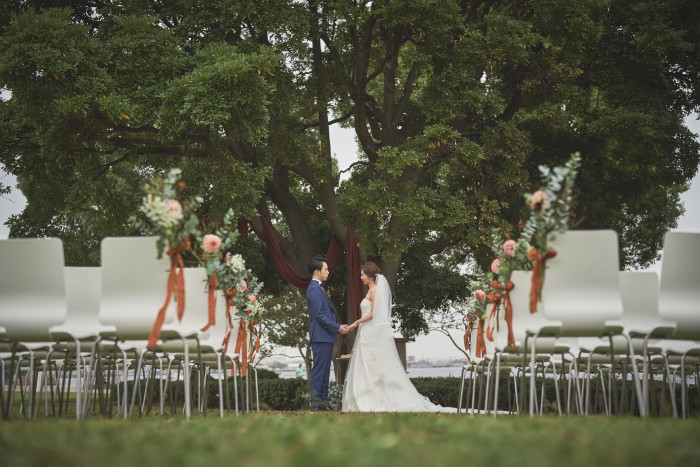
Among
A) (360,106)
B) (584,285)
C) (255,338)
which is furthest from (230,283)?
(360,106)

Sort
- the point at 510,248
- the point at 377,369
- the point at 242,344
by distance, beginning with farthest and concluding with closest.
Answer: the point at 377,369 < the point at 242,344 < the point at 510,248

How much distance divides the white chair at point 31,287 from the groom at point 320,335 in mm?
5148

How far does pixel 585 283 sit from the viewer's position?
17.2 feet

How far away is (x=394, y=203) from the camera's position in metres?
13.0

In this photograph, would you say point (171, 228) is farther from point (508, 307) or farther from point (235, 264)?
point (508, 307)

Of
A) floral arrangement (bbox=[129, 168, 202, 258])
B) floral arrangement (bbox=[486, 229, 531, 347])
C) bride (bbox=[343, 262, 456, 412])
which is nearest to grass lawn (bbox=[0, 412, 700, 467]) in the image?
floral arrangement (bbox=[129, 168, 202, 258])

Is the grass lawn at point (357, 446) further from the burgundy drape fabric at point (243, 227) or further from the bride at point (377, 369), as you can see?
the burgundy drape fabric at point (243, 227)

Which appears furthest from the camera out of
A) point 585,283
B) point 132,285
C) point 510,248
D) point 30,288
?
point 510,248

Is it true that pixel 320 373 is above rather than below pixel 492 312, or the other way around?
below

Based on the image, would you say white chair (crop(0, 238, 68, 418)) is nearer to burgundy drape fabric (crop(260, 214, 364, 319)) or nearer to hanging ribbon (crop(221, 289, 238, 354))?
hanging ribbon (crop(221, 289, 238, 354))

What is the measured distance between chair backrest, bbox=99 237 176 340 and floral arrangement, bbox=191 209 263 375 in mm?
621

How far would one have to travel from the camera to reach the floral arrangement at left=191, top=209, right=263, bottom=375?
244 inches

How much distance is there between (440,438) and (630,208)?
13949mm

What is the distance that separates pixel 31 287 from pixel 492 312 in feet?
13.7
